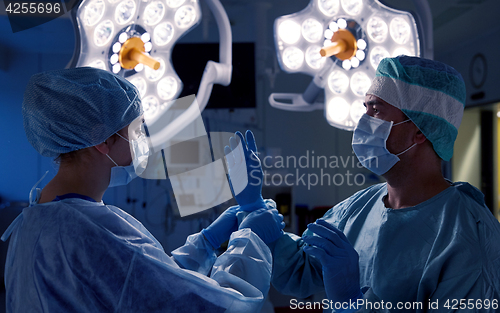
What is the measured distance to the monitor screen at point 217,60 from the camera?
2.35m

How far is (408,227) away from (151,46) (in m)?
1.31

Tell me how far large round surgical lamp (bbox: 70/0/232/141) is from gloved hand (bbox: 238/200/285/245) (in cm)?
58

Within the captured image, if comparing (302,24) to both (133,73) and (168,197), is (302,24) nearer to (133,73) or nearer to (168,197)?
(133,73)

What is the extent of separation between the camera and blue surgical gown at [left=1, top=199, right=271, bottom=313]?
2.59ft

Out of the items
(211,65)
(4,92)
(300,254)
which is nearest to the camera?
(300,254)

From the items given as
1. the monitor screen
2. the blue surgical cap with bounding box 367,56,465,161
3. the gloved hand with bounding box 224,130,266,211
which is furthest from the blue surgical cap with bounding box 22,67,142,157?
the monitor screen

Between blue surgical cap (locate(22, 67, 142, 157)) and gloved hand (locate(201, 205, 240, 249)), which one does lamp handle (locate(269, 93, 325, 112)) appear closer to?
gloved hand (locate(201, 205, 240, 249))

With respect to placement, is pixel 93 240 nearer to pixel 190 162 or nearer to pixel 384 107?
pixel 384 107

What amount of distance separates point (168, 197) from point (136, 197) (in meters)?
0.21

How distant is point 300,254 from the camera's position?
142 centimetres

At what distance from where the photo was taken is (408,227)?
Result: 3.83ft

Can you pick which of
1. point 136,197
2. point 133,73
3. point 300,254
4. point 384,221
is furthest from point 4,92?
point 384,221

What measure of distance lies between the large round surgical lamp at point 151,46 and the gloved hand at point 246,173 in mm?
317

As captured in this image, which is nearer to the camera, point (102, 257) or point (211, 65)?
point (102, 257)
